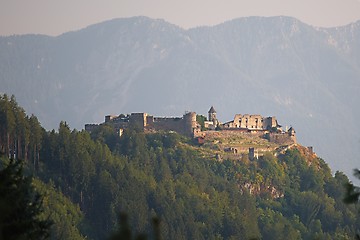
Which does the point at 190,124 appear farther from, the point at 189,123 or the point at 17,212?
the point at 17,212

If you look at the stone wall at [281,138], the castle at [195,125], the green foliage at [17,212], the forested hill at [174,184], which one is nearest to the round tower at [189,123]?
the castle at [195,125]

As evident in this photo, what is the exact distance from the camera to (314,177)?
130250 mm

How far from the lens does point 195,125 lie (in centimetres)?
12594

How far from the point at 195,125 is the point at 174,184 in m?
9.57

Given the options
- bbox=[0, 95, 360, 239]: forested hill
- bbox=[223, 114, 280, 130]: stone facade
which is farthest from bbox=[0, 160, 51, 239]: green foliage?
bbox=[223, 114, 280, 130]: stone facade

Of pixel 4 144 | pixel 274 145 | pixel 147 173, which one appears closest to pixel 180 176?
pixel 147 173

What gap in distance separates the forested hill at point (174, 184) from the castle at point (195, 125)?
53.4 inches

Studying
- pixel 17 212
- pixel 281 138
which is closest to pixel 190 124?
pixel 281 138

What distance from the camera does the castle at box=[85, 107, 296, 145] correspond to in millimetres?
125750

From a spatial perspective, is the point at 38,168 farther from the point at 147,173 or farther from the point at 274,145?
the point at 274,145

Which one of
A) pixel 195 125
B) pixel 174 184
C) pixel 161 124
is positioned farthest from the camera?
pixel 161 124

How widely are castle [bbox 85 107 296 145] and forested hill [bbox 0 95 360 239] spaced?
1.36 m

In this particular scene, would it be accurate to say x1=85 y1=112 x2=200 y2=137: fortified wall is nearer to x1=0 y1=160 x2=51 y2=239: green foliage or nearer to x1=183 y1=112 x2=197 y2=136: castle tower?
x1=183 y1=112 x2=197 y2=136: castle tower

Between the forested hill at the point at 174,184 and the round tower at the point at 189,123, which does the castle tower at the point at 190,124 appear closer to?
the round tower at the point at 189,123
